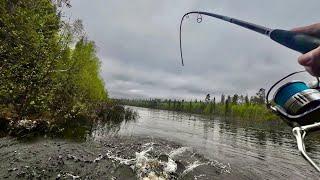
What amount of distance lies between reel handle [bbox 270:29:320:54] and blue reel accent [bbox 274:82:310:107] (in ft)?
1.31

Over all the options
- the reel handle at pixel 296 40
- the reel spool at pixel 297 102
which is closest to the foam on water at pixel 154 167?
the reel spool at pixel 297 102

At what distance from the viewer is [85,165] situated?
15.0 m

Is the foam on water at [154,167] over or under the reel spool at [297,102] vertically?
under

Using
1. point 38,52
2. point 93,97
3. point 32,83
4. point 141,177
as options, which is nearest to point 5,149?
point 32,83

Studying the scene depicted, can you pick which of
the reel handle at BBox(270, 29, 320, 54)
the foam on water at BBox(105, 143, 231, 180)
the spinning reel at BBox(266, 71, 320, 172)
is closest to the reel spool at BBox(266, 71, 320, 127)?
the spinning reel at BBox(266, 71, 320, 172)

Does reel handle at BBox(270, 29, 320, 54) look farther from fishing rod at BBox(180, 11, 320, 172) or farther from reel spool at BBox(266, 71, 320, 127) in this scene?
reel spool at BBox(266, 71, 320, 127)

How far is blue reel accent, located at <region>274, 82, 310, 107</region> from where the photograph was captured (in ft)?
9.09

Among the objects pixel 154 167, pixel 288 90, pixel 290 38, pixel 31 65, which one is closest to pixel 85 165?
pixel 154 167

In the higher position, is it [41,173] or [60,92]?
[60,92]

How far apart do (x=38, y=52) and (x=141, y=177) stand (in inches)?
297

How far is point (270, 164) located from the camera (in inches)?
1003

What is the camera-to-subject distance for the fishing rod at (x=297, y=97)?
2318mm

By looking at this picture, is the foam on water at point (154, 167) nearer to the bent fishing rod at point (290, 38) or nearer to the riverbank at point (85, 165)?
the riverbank at point (85, 165)

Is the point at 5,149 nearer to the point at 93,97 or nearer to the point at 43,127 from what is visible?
the point at 43,127
